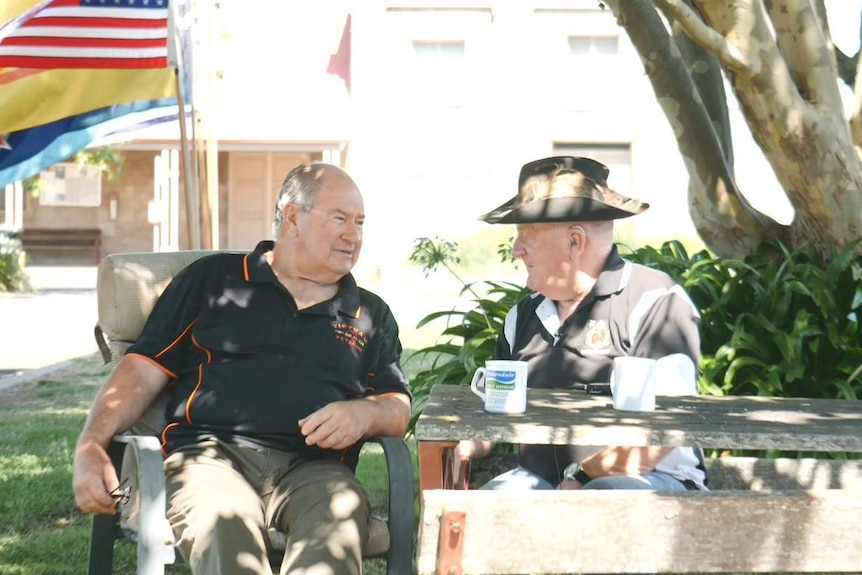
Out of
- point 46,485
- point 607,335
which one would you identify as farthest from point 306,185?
point 46,485

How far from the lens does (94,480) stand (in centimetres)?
337

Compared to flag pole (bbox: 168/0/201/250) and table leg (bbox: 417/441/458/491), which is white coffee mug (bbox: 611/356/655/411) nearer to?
table leg (bbox: 417/441/458/491)

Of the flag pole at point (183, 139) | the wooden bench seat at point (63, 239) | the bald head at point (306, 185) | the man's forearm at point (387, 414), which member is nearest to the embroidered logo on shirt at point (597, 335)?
the man's forearm at point (387, 414)

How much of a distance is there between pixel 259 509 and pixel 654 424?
125 cm

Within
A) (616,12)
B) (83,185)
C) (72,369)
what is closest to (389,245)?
(83,185)

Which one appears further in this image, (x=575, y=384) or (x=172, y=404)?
(x=172, y=404)

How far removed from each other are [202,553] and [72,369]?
26.0ft

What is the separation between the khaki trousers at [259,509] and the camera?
122 inches

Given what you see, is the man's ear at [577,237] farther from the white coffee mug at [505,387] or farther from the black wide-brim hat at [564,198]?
the white coffee mug at [505,387]

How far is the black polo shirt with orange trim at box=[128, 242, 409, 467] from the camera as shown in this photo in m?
3.66

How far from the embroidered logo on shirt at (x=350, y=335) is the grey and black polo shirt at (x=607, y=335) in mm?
523

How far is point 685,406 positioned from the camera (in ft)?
10.1

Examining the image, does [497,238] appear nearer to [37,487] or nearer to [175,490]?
[37,487]

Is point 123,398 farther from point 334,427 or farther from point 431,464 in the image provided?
point 431,464
